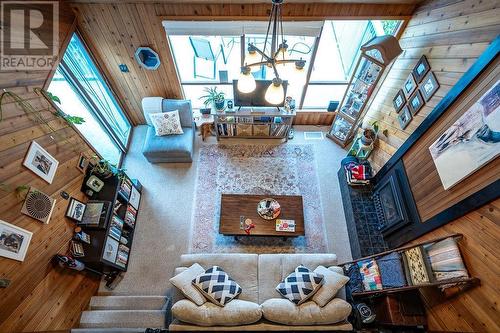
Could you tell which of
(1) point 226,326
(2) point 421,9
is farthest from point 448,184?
(1) point 226,326

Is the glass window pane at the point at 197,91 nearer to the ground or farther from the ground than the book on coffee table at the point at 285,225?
farther from the ground

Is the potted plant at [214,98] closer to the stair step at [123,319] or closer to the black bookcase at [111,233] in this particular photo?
the black bookcase at [111,233]

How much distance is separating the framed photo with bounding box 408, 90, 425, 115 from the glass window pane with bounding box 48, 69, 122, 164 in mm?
4454

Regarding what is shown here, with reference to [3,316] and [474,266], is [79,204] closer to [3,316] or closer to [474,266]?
[3,316]

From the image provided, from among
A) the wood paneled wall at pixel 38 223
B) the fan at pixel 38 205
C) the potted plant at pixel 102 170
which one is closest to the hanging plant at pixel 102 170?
the potted plant at pixel 102 170

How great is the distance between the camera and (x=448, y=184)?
2.40m

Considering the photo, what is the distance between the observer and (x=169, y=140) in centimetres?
427

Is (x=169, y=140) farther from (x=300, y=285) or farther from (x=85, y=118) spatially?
(x=300, y=285)

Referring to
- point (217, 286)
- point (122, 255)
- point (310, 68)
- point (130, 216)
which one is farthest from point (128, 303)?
point (310, 68)

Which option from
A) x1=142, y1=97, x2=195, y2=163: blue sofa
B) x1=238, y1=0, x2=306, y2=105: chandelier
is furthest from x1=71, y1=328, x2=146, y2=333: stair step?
x1=238, y1=0, x2=306, y2=105: chandelier

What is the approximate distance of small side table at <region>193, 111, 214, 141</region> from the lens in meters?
4.62

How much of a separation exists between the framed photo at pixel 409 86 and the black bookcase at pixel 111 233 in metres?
4.10

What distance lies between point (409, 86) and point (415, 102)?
30 cm

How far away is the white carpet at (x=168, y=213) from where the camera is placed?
3.43 metres
